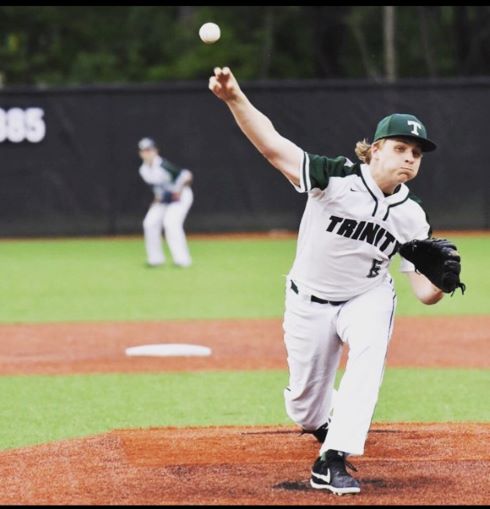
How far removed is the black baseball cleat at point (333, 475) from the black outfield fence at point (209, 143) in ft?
56.2

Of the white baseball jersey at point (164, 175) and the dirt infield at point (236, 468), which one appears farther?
the white baseball jersey at point (164, 175)

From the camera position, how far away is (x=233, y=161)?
22656 millimetres

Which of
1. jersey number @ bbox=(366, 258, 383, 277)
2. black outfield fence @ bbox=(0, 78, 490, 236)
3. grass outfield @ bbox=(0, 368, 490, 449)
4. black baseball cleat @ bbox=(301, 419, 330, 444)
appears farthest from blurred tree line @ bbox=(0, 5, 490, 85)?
jersey number @ bbox=(366, 258, 383, 277)

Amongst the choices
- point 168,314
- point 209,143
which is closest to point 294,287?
point 168,314

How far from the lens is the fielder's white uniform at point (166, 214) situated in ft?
57.7

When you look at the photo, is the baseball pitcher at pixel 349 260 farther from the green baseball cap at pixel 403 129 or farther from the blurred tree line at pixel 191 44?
the blurred tree line at pixel 191 44

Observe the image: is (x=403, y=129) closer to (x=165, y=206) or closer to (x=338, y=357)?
(x=338, y=357)

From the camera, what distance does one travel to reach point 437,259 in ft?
18.8

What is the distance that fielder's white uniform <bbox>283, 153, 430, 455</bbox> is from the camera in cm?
546

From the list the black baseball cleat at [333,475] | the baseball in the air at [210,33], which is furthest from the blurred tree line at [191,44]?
the black baseball cleat at [333,475]

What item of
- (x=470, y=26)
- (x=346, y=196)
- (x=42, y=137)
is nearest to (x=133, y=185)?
(x=42, y=137)

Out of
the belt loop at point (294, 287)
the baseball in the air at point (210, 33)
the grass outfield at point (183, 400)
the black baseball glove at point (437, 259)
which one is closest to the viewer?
the baseball in the air at point (210, 33)

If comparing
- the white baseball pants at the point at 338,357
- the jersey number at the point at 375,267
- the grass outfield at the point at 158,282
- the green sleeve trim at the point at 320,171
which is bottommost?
the grass outfield at the point at 158,282

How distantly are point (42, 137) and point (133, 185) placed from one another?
1956 millimetres
